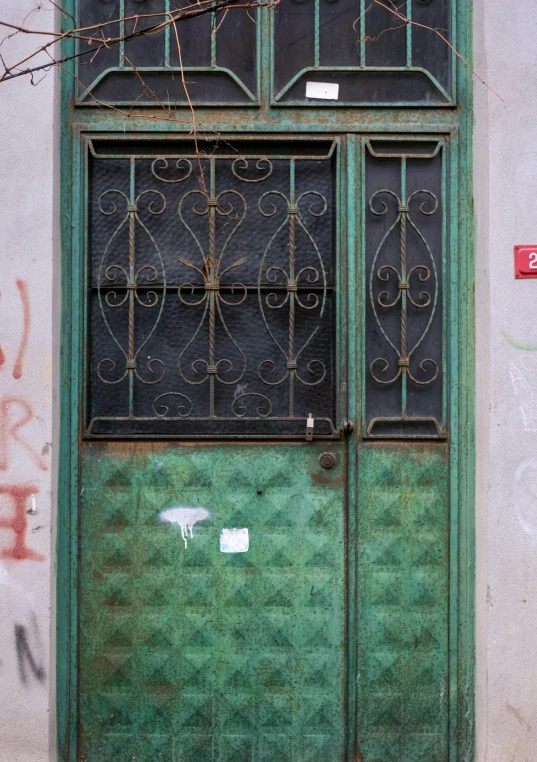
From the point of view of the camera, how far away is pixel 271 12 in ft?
14.6

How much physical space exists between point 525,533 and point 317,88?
2.38 meters

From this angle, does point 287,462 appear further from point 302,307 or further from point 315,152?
point 315,152

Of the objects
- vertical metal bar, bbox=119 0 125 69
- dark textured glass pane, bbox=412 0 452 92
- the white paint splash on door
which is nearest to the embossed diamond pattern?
the white paint splash on door

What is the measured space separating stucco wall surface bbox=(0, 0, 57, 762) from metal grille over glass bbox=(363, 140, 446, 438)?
154 cm

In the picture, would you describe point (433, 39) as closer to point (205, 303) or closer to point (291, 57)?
point (291, 57)

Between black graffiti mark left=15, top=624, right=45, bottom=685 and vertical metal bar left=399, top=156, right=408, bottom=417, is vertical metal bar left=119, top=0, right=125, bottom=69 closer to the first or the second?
vertical metal bar left=399, top=156, right=408, bottom=417

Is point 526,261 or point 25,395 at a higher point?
point 526,261

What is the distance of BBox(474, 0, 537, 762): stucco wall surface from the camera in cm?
418

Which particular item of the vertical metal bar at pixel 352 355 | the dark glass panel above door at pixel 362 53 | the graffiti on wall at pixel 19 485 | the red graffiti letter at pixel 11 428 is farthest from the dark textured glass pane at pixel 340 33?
the red graffiti letter at pixel 11 428

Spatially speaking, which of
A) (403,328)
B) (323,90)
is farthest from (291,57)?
(403,328)

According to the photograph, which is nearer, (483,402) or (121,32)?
(483,402)

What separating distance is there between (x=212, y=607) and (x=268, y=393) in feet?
3.51

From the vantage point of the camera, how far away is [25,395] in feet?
13.7

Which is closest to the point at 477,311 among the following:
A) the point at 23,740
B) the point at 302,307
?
the point at 302,307
